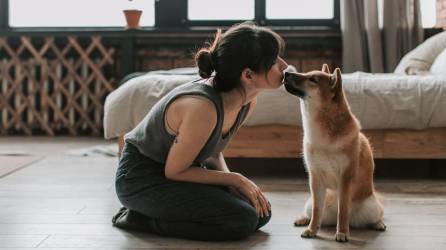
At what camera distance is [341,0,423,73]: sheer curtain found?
4.42 meters

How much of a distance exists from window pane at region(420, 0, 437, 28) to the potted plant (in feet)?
7.02

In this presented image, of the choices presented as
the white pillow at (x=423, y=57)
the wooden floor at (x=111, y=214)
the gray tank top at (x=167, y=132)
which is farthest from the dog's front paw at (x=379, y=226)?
the white pillow at (x=423, y=57)

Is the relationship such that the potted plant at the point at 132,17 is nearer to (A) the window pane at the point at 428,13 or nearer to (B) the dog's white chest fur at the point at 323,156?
(A) the window pane at the point at 428,13

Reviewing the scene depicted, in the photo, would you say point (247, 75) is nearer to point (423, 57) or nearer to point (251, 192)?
point (251, 192)

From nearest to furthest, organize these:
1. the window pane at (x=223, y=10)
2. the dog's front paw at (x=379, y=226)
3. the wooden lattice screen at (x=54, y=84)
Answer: the dog's front paw at (x=379, y=226) → the wooden lattice screen at (x=54, y=84) → the window pane at (x=223, y=10)

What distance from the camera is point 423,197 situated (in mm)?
2410

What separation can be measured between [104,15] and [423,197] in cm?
334

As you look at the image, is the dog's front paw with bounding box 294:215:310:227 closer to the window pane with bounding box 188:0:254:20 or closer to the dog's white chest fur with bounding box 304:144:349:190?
the dog's white chest fur with bounding box 304:144:349:190

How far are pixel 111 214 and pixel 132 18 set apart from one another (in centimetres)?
283

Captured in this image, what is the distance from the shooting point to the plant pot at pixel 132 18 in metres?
4.66

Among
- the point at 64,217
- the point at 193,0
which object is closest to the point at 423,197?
the point at 64,217

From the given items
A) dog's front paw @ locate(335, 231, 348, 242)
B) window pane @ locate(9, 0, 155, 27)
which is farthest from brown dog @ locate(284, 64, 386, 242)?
window pane @ locate(9, 0, 155, 27)

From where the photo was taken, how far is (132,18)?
467 centimetres

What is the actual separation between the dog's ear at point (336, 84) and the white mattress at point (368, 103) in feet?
3.39
